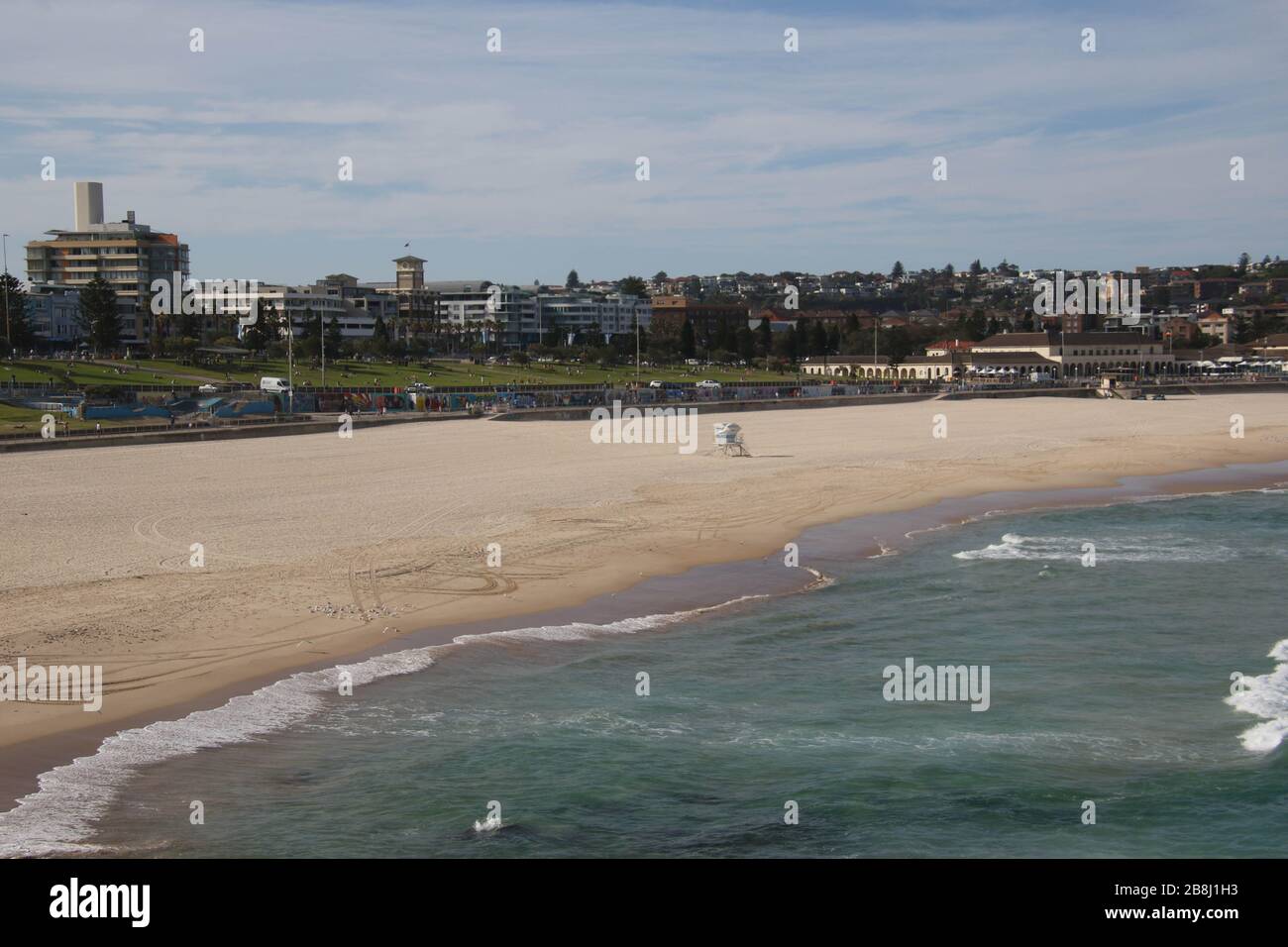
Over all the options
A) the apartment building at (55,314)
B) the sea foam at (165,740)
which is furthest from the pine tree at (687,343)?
the sea foam at (165,740)

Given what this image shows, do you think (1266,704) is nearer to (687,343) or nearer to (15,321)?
(15,321)

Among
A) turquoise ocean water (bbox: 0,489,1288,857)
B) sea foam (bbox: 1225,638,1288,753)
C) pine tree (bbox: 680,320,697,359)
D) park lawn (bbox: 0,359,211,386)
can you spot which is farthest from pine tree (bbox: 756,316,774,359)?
sea foam (bbox: 1225,638,1288,753)

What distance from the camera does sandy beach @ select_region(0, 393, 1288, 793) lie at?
17750 mm

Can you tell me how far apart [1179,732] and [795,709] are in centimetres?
489

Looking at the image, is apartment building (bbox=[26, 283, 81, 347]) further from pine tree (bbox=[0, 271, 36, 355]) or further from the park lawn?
the park lawn

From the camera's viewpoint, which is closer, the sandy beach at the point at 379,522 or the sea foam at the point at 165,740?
the sea foam at the point at 165,740

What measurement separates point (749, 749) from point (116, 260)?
10493 centimetres

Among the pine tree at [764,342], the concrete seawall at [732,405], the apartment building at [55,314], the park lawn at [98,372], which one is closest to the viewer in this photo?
the concrete seawall at [732,405]

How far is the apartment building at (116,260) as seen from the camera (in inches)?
4102

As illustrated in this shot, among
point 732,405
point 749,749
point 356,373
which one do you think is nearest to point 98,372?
point 356,373

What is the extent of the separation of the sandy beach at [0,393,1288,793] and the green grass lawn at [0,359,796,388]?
2257 cm

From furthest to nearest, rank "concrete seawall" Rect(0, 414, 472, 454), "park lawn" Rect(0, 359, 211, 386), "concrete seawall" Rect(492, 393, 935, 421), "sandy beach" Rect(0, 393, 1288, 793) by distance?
"park lawn" Rect(0, 359, 211, 386) → "concrete seawall" Rect(492, 393, 935, 421) → "concrete seawall" Rect(0, 414, 472, 454) → "sandy beach" Rect(0, 393, 1288, 793)

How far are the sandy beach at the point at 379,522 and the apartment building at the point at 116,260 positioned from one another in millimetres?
60641

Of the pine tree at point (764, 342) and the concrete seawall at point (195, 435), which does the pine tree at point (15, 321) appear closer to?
the concrete seawall at point (195, 435)
